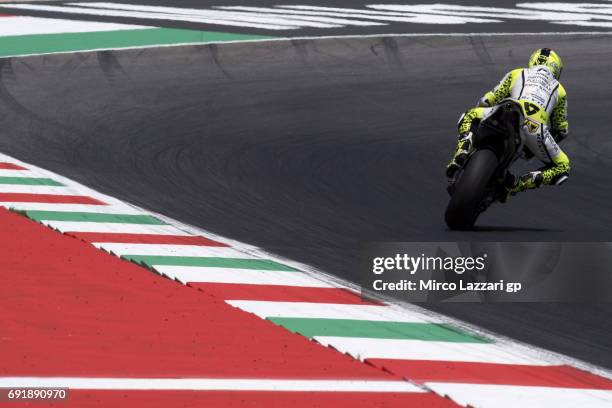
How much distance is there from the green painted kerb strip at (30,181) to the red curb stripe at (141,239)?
2.25m

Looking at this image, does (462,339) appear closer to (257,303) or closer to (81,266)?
(257,303)

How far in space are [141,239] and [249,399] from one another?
4.13 metres

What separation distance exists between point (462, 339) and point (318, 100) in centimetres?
1049

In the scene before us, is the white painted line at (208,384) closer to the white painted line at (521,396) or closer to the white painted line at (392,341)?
the white painted line at (521,396)

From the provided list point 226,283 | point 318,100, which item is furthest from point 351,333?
point 318,100

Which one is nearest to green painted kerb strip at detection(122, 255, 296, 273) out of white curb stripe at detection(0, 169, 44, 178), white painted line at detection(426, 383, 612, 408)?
white painted line at detection(426, 383, 612, 408)

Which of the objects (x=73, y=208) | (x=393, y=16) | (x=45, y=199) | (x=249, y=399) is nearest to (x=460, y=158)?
(x=73, y=208)

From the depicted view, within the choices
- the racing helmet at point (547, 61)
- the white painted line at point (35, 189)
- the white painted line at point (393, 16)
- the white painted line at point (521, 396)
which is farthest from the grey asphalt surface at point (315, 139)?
the white painted line at point (393, 16)

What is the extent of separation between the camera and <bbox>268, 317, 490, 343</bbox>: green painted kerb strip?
314 inches

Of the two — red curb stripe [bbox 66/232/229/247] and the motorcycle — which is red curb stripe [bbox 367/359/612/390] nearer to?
red curb stripe [bbox 66/232/229/247]

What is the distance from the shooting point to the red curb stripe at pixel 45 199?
38.8 ft

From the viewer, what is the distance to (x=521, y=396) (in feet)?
22.4

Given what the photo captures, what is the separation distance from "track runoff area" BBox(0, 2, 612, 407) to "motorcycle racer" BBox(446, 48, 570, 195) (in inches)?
85.6

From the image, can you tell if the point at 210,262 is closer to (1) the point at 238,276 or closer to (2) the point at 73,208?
(1) the point at 238,276
